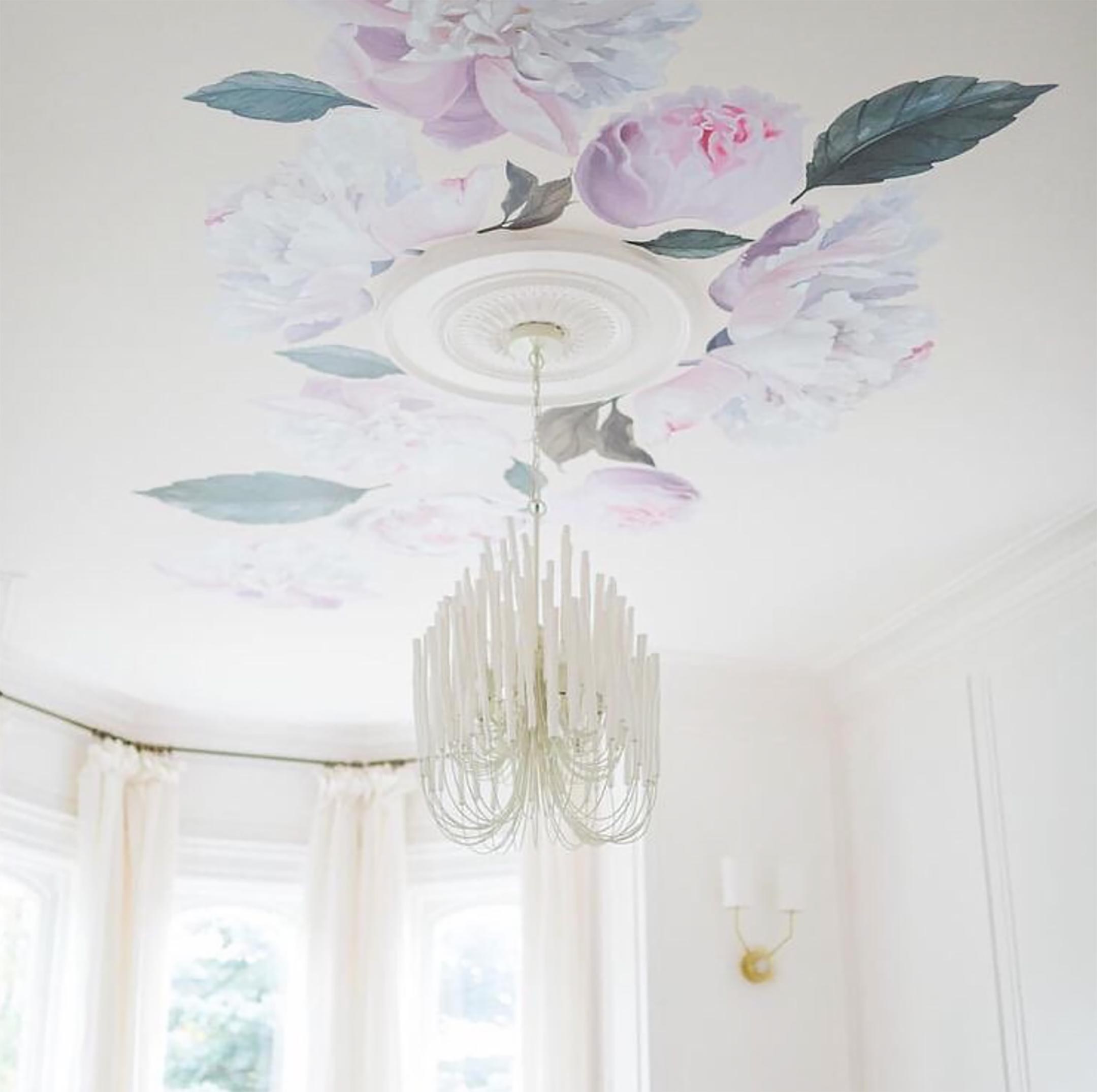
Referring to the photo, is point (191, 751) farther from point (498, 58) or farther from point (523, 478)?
point (498, 58)

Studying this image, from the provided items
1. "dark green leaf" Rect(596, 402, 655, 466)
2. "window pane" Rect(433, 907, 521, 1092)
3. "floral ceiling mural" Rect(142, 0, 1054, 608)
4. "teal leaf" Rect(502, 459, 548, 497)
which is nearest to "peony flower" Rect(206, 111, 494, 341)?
"floral ceiling mural" Rect(142, 0, 1054, 608)

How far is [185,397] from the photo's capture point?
130 inches

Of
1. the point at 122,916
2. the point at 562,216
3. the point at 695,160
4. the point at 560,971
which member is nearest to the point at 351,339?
the point at 562,216

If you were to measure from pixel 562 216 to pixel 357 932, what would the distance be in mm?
3832

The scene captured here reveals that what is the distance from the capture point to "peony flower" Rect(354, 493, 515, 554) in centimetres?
391

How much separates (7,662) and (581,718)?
2.95 m

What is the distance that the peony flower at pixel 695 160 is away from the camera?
240 cm

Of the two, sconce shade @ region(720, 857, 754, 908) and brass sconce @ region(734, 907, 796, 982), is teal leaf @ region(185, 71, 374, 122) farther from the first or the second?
brass sconce @ region(734, 907, 796, 982)

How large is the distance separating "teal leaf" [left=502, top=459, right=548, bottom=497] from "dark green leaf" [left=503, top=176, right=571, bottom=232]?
0.99 m

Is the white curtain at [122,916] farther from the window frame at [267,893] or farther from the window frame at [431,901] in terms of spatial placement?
the window frame at [431,901]

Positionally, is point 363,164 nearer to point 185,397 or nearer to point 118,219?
point 118,219

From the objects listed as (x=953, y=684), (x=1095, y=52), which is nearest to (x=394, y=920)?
(x=953, y=684)

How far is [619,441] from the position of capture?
354cm

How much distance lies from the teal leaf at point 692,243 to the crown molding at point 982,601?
5.52ft
